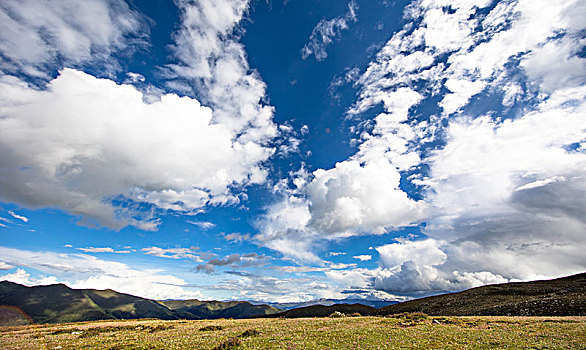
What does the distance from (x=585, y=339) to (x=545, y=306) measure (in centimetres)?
5446

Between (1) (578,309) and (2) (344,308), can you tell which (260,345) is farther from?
(2) (344,308)

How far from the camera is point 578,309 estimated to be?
5341cm

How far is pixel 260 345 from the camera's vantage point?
2264 cm

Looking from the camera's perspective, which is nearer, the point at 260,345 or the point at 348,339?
the point at 260,345

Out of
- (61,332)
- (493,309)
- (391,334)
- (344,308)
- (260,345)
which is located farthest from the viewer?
(344,308)

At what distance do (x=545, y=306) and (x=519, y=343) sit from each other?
2314 inches

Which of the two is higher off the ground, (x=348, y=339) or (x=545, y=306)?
(x=545, y=306)

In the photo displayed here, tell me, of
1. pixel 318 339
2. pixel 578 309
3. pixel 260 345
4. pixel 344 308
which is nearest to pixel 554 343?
pixel 318 339

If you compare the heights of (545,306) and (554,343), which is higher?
(545,306)

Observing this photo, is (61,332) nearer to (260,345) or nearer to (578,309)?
(260,345)

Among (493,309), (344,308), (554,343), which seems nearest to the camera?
(554,343)

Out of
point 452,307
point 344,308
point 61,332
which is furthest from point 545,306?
point 344,308

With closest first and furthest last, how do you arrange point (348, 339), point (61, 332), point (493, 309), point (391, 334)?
point (348, 339) < point (391, 334) < point (61, 332) < point (493, 309)

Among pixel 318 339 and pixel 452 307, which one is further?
pixel 452 307
